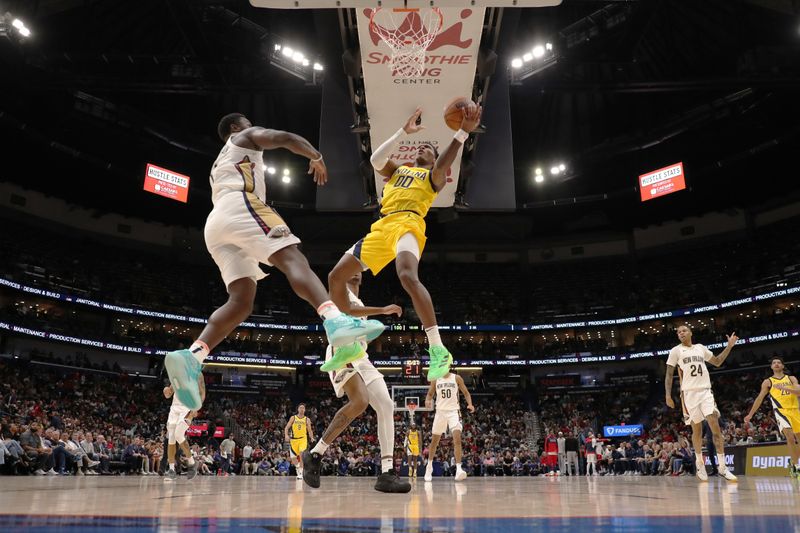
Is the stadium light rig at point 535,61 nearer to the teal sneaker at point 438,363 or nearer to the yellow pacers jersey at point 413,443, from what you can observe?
the yellow pacers jersey at point 413,443

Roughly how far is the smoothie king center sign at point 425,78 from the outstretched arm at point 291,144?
491cm

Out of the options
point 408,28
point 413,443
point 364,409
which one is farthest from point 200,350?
point 413,443

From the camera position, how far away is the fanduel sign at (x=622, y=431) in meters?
27.2

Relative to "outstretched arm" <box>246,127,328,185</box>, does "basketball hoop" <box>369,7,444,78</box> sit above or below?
above

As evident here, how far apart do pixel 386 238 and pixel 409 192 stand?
47 cm

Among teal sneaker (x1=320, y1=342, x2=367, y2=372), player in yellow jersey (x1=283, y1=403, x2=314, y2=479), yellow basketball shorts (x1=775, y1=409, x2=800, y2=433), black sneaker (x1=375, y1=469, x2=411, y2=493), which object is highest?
teal sneaker (x1=320, y1=342, x2=367, y2=372)

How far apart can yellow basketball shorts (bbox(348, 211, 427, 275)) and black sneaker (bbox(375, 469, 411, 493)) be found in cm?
159

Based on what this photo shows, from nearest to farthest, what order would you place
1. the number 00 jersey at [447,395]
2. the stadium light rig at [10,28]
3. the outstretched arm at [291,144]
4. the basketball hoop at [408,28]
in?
the outstretched arm at [291,144], the basketball hoop at [408,28], the number 00 jersey at [447,395], the stadium light rig at [10,28]

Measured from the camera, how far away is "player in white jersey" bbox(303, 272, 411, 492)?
15.3 feet

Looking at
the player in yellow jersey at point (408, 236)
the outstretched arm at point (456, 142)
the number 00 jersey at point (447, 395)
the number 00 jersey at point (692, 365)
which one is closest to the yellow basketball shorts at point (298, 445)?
the number 00 jersey at point (447, 395)

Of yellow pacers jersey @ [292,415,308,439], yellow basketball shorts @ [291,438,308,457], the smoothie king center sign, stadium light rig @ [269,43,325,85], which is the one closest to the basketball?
the smoothie king center sign

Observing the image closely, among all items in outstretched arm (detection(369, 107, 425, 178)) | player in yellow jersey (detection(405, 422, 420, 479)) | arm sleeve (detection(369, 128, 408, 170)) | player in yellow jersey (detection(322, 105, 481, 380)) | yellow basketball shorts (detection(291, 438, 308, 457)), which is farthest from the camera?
player in yellow jersey (detection(405, 422, 420, 479))

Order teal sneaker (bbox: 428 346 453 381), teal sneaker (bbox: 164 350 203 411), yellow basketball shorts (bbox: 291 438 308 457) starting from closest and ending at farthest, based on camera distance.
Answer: teal sneaker (bbox: 164 350 203 411)
teal sneaker (bbox: 428 346 453 381)
yellow basketball shorts (bbox: 291 438 308 457)

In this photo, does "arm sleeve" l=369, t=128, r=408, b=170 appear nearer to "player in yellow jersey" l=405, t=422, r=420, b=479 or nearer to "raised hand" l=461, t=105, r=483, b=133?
"raised hand" l=461, t=105, r=483, b=133
